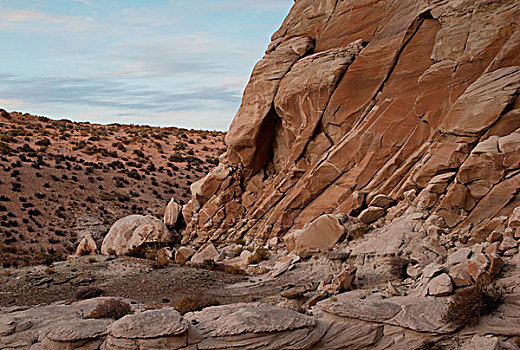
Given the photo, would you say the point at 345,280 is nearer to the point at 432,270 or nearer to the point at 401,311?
the point at 432,270

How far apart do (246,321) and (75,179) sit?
100 ft

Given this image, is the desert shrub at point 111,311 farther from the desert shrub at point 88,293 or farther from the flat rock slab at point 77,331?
the desert shrub at point 88,293

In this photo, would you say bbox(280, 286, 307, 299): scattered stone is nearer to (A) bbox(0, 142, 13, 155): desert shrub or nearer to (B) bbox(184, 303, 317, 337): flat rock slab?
(B) bbox(184, 303, 317, 337): flat rock slab

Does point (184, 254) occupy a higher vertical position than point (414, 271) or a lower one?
lower

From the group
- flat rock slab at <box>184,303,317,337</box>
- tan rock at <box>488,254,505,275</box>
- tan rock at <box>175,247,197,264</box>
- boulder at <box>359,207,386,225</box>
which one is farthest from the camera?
tan rock at <box>175,247,197,264</box>

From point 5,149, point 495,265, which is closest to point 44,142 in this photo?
point 5,149

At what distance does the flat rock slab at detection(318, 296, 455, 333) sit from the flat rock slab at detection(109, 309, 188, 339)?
3.65 metres

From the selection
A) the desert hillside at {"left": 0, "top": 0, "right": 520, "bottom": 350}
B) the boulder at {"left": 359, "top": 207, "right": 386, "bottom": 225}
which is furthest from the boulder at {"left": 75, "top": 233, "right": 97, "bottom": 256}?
the boulder at {"left": 359, "top": 207, "right": 386, "bottom": 225}

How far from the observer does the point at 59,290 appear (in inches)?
682

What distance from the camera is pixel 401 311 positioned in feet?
35.4

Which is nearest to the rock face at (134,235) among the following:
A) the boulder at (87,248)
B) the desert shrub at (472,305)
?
the boulder at (87,248)

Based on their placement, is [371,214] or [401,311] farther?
[371,214]

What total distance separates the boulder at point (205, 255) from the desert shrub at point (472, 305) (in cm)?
1156

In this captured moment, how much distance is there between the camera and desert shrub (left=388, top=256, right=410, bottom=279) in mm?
13611
